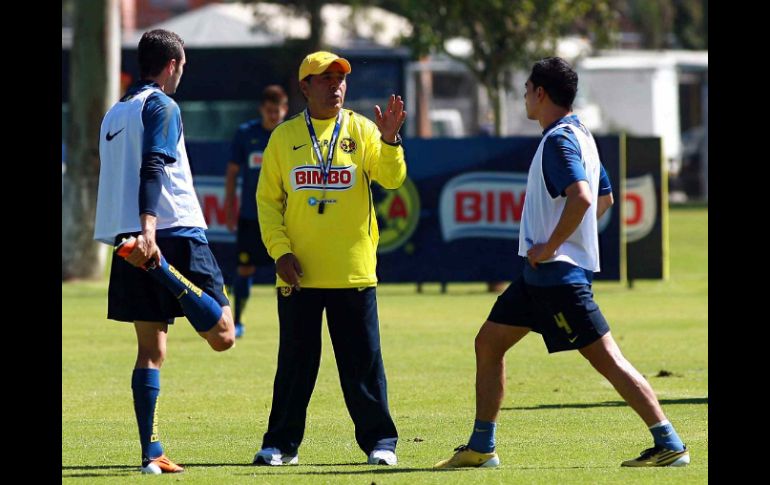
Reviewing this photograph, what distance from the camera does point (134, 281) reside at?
8195 millimetres

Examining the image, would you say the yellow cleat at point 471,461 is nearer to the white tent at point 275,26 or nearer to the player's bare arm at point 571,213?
the player's bare arm at point 571,213

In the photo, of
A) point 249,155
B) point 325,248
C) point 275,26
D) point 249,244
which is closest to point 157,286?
point 325,248

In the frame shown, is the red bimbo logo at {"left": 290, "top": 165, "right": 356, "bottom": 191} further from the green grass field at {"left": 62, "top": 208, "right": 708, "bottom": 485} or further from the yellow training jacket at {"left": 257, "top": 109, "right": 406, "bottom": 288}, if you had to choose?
the green grass field at {"left": 62, "top": 208, "right": 708, "bottom": 485}

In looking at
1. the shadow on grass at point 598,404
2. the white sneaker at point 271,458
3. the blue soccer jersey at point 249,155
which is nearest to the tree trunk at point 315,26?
the blue soccer jersey at point 249,155

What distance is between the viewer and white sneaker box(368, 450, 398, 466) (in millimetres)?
8352

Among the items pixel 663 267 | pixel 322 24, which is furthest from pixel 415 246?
pixel 322 24

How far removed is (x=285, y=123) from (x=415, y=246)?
1188cm

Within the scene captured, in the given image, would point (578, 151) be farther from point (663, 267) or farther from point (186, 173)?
point (663, 267)

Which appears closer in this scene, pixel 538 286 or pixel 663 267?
pixel 538 286

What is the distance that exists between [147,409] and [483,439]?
1.69 m

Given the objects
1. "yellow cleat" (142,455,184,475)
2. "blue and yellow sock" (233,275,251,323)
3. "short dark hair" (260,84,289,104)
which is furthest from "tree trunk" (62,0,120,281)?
"yellow cleat" (142,455,184,475)

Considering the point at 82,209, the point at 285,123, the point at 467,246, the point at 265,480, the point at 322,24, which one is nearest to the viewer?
the point at 265,480

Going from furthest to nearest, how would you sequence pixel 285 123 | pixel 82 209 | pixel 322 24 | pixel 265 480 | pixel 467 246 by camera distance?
1. pixel 322 24
2. pixel 82 209
3. pixel 467 246
4. pixel 285 123
5. pixel 265 480

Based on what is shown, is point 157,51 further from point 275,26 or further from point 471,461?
point 275,26
